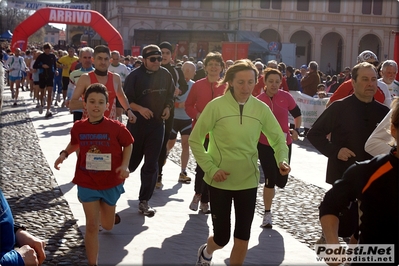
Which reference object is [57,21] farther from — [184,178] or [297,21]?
[297,21]

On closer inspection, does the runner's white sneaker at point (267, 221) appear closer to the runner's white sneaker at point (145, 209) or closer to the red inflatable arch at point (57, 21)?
the runner's white sneaker at point (145, 209)

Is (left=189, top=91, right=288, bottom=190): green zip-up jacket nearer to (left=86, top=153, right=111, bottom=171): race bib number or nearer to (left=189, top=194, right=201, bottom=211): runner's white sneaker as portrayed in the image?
(left=86, top=153, right=111, bottom=171): race bib number

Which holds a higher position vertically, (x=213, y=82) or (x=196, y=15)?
(x=196, y=15)

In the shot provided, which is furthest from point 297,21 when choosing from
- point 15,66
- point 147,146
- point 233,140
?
point 233,140

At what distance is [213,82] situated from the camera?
7.63 m

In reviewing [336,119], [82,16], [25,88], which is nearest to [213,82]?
[336,119]

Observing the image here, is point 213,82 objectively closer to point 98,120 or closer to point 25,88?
point 98,120

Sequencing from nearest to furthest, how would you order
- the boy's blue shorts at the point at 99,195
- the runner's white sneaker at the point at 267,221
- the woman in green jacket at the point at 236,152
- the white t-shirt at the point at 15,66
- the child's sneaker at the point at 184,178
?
the woman in green jacket at the point at 236,152 < the boy's blue shorts at the point at 99,195 < the runner's white sneaker at the point at 267,221 < the child's sneaker at the point at 184,178 < the white t-shirt at the point at 15,66

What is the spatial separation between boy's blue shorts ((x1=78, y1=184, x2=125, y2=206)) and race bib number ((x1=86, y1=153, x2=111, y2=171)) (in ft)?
0.58

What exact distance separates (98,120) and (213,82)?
8.76 feet

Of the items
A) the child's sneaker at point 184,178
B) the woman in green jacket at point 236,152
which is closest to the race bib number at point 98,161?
the woman in green jacket at point 236,152

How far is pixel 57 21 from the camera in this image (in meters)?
26.4

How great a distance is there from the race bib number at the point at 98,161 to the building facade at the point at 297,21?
52.5 meters

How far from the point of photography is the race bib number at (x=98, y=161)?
512 cm
